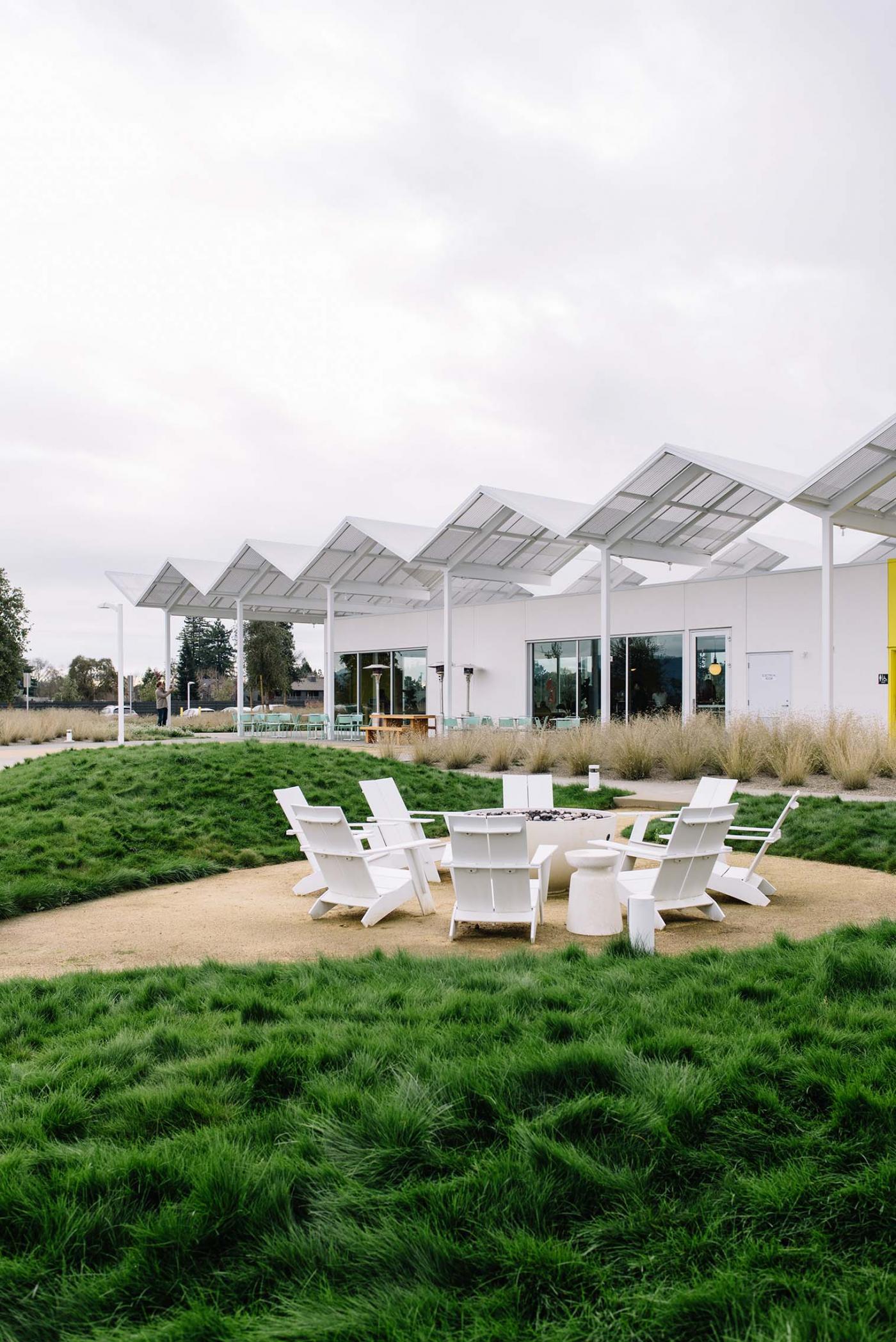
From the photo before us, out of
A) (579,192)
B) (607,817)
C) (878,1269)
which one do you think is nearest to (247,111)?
(579,192)

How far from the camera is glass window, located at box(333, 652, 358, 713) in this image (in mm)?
32938

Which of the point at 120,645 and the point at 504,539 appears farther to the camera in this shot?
the point at 120,645

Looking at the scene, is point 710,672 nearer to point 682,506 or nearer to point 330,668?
point 682,506

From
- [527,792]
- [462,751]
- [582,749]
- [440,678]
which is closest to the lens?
→ [527,792]

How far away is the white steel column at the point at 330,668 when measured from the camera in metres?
26.6

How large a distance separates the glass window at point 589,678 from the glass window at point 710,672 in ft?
9.73

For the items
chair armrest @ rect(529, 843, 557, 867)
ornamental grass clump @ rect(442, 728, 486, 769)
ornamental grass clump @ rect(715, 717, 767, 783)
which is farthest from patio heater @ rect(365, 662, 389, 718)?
chair armrest @ rect(529, 843, 557, 867)

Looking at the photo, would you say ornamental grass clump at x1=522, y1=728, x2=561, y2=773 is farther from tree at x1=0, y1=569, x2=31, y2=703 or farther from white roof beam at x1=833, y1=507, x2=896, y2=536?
tree at x1=0, y1=569, x2=31, y2=703

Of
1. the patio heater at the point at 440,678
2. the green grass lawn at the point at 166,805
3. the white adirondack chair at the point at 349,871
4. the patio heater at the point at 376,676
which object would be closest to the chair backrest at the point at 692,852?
the white adirondack chair at the point at 349,871

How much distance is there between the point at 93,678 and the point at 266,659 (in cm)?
2505

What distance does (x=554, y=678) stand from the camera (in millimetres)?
26531

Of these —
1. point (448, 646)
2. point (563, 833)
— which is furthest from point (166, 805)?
point (448, 646)

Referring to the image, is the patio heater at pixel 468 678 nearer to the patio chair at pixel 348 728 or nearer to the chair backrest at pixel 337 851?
the patio chair at pixel 348 728

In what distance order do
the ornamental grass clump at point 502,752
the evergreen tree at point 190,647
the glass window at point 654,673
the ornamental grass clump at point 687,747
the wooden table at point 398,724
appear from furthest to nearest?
the evergreen tree at point 190,647 < the wooden table at point 398,724 < the glass window at point 654,673 < the ornamental grass clump at point 502,752 < the ornamental grass clump at point 687,747
